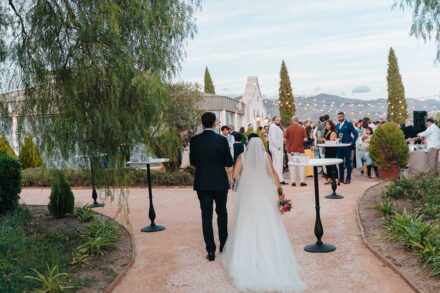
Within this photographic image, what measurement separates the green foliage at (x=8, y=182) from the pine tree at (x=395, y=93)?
47.1 m

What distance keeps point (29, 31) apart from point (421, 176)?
8436 millimetres

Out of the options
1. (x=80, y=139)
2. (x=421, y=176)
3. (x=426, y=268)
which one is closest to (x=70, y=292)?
(x=80, y=139)

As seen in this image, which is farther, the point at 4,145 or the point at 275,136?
the point at 275,136

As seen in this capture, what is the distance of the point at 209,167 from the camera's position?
18.1 ft

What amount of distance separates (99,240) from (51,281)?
1484 millimetres

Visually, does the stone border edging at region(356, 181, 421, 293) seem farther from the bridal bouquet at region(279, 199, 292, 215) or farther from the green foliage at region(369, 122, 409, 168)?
the green foliage at region(369, 122, 409, 168)

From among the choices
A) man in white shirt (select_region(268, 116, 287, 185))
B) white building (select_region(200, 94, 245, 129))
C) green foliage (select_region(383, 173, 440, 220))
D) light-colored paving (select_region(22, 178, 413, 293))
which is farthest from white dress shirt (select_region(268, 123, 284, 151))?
Result: white building (select_region(200, 94, 245, 129))

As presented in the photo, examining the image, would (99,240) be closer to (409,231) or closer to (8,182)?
(8,182)

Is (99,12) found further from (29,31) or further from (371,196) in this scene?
(371,196)

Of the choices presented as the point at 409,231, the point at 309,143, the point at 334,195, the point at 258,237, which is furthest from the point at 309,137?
the point at 258,237

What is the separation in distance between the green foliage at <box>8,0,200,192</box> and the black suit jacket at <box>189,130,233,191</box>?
80cm

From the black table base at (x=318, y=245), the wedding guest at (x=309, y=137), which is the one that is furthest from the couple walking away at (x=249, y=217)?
the wedding guest at (x=309, y=137)

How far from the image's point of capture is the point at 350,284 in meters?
4.57

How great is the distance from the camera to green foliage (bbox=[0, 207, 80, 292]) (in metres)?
4.72
